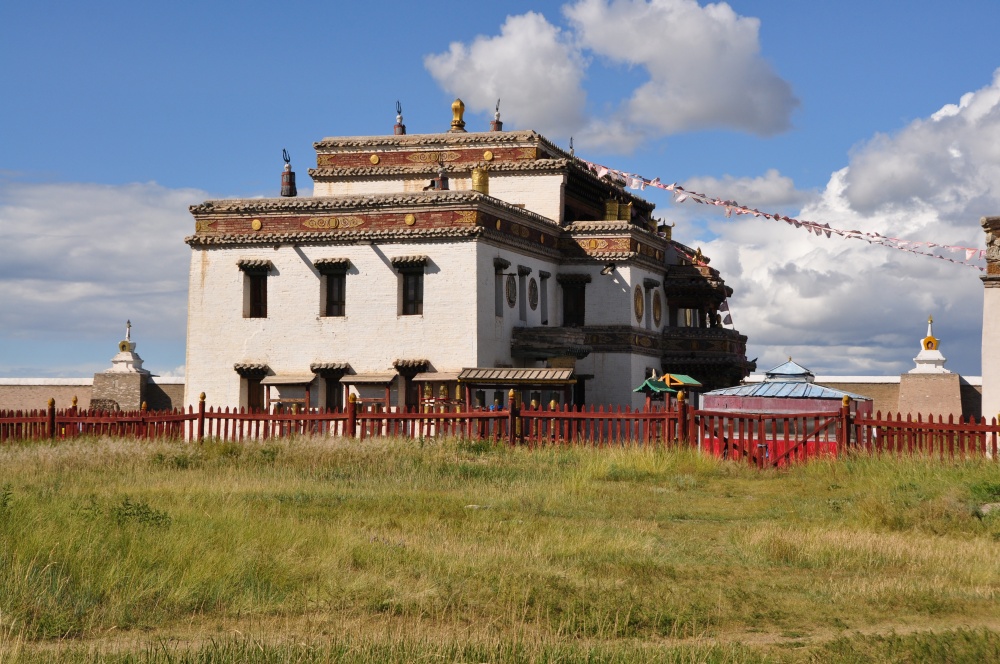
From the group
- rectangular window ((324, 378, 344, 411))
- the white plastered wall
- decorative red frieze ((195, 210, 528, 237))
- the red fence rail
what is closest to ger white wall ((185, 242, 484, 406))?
rectangular window ((324, 378, 344, 411))

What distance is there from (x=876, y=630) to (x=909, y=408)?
29.3m

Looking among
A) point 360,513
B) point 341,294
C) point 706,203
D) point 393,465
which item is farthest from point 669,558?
point 706,203

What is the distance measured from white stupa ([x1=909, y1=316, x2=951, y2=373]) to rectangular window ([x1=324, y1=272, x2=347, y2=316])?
17.9 metres

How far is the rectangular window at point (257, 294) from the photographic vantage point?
3475 centimetres

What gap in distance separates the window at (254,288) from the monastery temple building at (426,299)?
0.06 m

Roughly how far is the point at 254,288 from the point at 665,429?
16.0 m

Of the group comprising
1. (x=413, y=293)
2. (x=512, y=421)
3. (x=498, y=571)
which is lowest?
(x=498, y=571)

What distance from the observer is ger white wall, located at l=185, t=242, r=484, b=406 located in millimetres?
32719

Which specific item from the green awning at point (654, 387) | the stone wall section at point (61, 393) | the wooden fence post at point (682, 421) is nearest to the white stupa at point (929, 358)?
the green awning at point (654, 387)

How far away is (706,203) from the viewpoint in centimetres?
3700

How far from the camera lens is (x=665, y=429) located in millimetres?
23422

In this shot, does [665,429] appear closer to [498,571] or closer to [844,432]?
[844,432]

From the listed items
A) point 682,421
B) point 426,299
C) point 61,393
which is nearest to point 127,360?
point 61,393

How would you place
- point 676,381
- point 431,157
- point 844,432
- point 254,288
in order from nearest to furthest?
1. point 844,432
2. point 254,288
3. point 676,381
4. point 431,157
